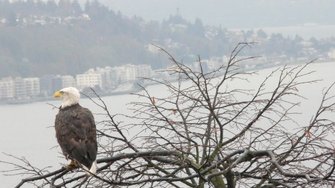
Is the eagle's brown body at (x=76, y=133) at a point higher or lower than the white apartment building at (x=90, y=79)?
higher

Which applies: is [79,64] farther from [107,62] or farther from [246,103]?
[246,103]

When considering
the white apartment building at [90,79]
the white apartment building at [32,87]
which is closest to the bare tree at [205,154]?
the white apartment building at [90,79]

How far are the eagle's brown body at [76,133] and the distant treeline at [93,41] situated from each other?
68.0m

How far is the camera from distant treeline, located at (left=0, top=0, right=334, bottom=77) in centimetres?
8044

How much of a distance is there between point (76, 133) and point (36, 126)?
152ft

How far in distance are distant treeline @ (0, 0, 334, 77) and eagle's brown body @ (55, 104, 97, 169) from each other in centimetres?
6802

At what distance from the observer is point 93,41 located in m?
89.2

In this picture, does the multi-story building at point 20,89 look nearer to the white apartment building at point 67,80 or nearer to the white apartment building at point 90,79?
the white apartment building at point 67,80

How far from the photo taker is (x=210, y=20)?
147 meters

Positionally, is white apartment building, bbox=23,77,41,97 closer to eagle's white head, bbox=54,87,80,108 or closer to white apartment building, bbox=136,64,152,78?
white apartment building, bbox=136,64,152,78

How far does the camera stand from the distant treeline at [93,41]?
80438 millimetres

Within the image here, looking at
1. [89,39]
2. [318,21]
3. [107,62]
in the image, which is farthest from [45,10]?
[318,21]

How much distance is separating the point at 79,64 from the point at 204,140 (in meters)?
74.8

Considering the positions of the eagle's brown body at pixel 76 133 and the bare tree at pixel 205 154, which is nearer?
the bare tree at pixel 205 154
